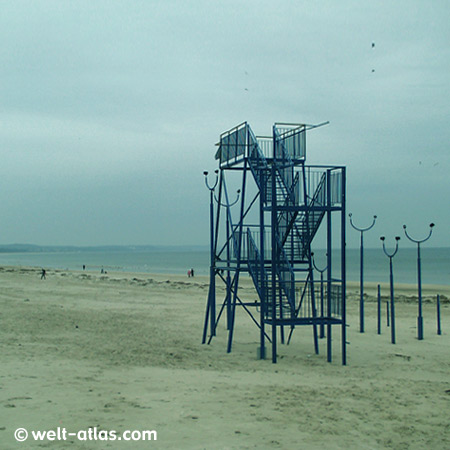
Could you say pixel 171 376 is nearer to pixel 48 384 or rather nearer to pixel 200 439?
pixel 48 384

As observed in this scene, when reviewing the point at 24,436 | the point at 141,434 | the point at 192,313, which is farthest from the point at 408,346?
the point at 24,436

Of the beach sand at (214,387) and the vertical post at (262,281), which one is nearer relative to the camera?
the beach sand at (214,387)

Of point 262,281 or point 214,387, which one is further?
point 262,281

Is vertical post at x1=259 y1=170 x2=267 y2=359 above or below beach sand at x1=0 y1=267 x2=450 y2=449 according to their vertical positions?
above

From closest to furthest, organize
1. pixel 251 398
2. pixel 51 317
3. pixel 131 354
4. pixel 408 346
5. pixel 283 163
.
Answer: pixel 251 398
pixel 131 354
pixel 283 163
pixel 408 346
pixel 51 317

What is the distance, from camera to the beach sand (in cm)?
823

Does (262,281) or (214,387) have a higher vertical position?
(262,281)

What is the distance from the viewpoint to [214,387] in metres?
11.0

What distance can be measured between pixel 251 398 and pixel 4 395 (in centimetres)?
415

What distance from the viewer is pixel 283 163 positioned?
15.5 meters

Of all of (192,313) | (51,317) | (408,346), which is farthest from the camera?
(192,313)

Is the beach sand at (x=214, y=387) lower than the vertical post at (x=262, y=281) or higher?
lower

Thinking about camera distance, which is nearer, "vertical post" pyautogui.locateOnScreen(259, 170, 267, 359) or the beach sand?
the beach sand

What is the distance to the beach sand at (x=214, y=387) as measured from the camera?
8234 mm
